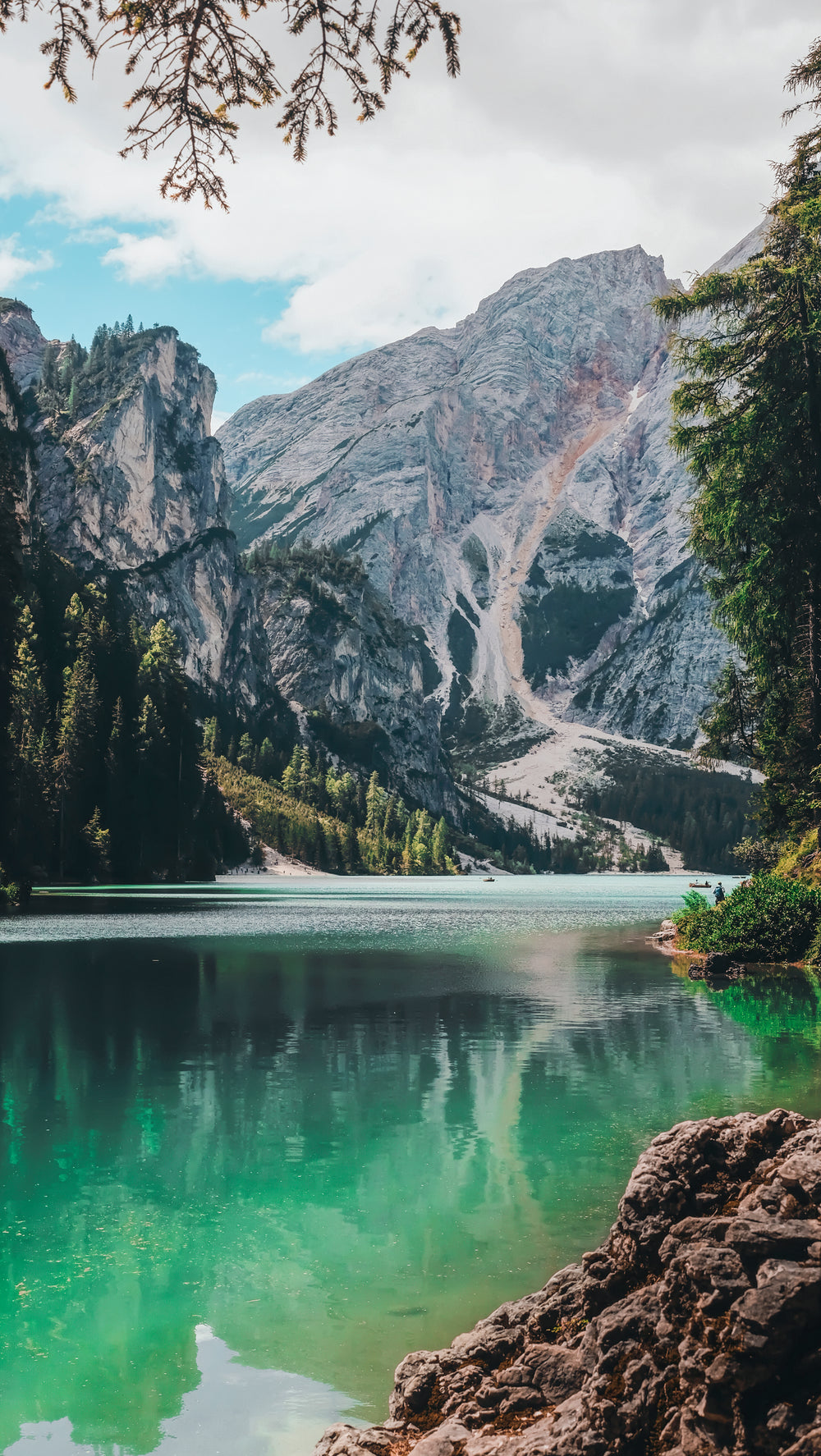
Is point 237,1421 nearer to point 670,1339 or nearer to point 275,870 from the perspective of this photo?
point 670,1339

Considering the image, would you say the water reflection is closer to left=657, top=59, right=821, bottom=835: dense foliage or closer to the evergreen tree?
left=657, top=59, right=821, bottom=835: dense foliage

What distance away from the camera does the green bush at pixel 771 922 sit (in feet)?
114

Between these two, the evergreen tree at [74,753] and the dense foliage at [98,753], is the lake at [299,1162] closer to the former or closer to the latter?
the dense foliage at [98,753]

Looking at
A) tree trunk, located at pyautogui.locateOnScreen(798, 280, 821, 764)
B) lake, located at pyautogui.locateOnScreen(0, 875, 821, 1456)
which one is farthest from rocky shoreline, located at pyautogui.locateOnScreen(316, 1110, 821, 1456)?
tree trunk, located at pyautogui.locateOnScreen(798, 280, 821, 764)

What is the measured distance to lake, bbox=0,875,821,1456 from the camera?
25.6 ft

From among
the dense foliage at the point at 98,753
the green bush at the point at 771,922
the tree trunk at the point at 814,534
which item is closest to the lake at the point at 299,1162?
the green bush at the point at 771,922

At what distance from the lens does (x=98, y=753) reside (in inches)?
4904

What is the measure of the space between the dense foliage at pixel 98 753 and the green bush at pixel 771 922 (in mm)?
75131

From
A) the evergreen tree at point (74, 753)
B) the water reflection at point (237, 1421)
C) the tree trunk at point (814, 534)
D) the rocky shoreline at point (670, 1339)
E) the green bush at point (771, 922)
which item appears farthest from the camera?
the evergreen tree at point (74, 753)

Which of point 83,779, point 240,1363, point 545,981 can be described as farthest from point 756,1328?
point 83,779

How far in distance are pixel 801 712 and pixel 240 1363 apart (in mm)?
34913

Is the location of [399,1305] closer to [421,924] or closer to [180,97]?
[180,97]

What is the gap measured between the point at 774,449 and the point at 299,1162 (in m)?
33.5

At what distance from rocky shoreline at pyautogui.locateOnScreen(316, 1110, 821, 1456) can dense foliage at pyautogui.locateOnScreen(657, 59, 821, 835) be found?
1284 inches
